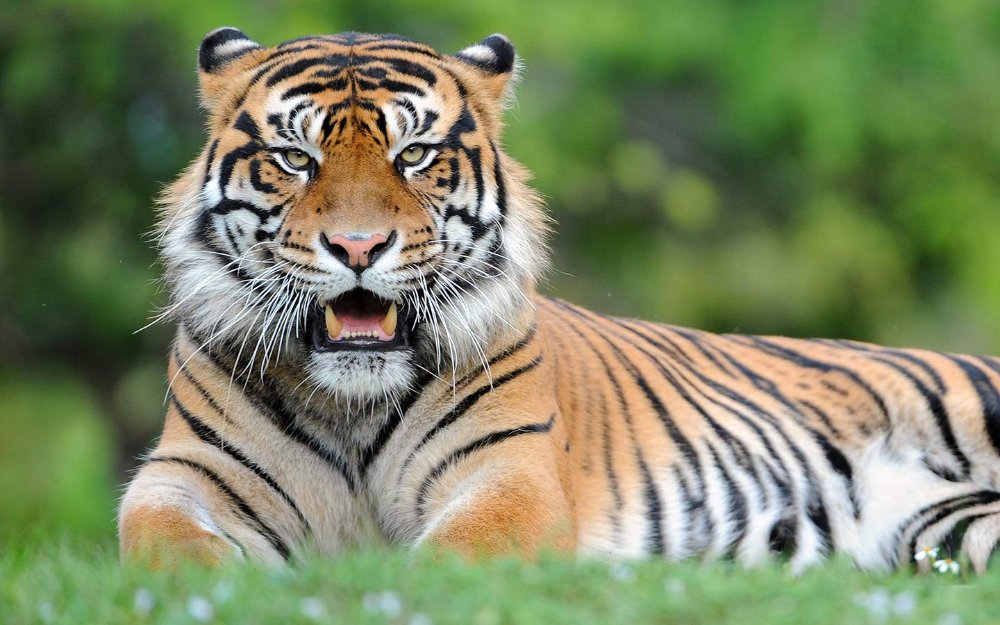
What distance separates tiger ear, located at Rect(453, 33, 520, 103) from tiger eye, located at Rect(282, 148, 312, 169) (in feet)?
2.28

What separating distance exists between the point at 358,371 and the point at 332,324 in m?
0.14

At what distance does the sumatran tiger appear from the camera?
3664 mm

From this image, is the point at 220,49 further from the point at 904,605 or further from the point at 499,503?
the point at 904,605

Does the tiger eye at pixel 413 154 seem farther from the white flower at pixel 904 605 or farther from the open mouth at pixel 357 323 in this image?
the white flower at pixel 904 605

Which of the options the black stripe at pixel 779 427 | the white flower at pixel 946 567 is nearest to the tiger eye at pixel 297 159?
the black stripe at pixel 779 427

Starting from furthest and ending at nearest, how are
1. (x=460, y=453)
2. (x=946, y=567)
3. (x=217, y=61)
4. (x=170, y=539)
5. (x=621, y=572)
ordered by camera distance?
(x=217, y=61), (x=946, y=567), (x=460, y=453), (x=170, y=539), (x=621, y=572)

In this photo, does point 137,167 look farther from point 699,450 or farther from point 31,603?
point 31,603

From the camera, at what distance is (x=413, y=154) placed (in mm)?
3840

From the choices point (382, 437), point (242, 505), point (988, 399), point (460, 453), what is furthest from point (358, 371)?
point (988, 399)

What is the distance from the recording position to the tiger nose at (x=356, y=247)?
3.52m

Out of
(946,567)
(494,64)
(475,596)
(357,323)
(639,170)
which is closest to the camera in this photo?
(475,596)

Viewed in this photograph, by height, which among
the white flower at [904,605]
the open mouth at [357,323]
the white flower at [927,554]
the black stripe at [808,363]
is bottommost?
the white flower at [927,554]

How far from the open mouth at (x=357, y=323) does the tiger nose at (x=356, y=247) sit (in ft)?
0.60

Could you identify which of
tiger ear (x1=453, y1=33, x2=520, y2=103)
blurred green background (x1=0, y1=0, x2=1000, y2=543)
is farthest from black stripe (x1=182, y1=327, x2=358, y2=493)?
blurred green background (x1=0, y1=0, x2=1000, y2=543)
